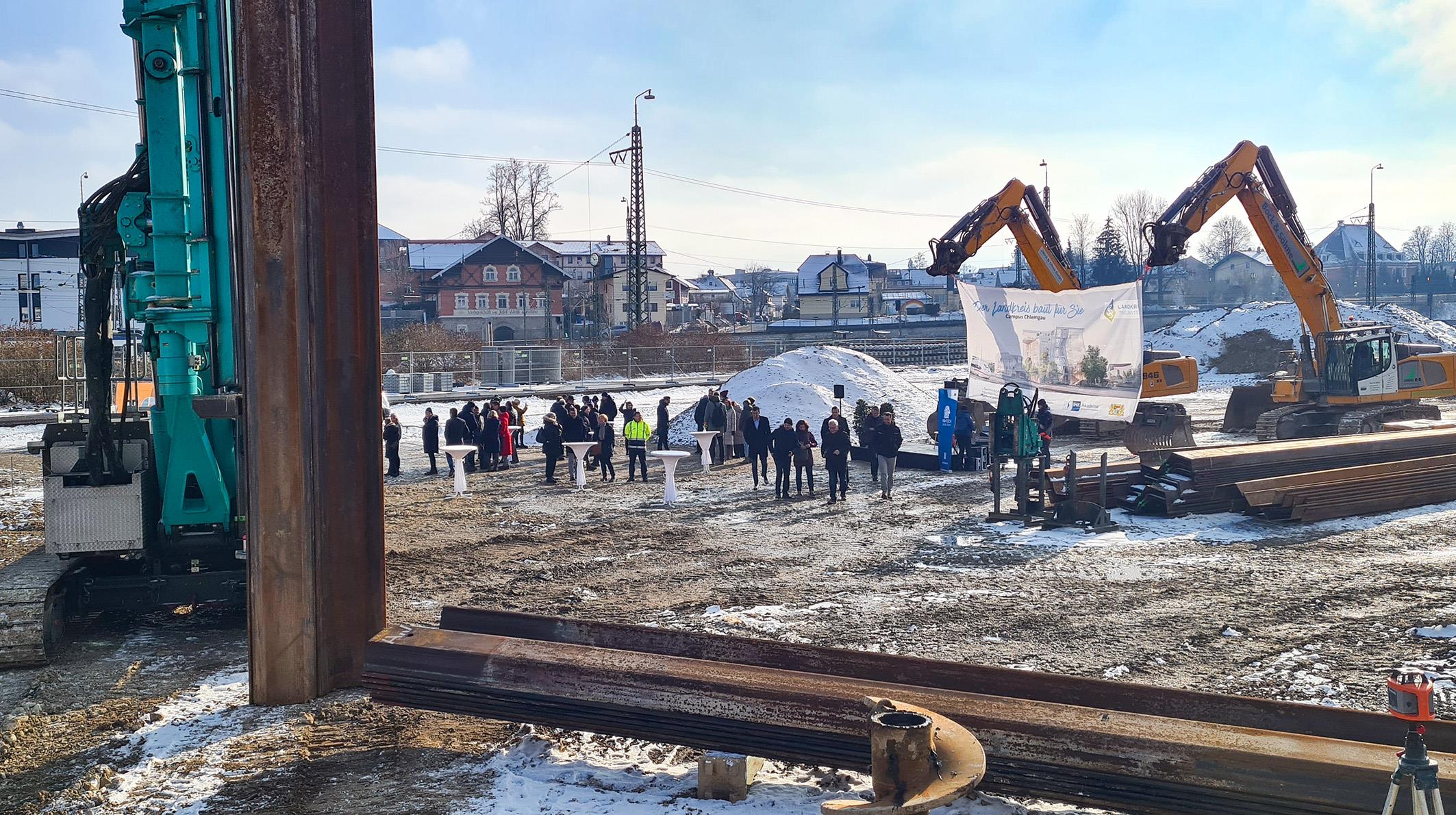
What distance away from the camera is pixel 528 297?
71.9 metres

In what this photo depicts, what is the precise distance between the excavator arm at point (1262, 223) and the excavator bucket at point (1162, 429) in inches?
142

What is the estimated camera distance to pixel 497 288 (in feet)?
236

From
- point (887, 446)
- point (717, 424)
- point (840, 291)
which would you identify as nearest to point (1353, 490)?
point (887, 446)

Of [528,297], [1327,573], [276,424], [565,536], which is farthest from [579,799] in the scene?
[528,297]

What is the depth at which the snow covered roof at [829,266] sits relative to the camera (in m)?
102

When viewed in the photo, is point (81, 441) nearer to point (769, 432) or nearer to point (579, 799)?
point (579, 799)

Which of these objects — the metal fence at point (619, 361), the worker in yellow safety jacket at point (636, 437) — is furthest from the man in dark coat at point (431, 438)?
the metal fence at point (619, 361)

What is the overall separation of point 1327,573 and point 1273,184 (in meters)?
13.6

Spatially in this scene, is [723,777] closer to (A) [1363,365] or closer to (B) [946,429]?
(B) [946,429]

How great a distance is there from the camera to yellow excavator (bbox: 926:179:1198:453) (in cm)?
2248

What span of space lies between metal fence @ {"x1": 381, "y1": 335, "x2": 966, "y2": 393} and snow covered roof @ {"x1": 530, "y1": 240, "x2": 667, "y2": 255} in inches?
1500

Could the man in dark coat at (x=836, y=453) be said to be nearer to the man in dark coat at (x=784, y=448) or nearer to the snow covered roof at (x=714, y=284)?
the man in dark coat at (x=784, y=448)

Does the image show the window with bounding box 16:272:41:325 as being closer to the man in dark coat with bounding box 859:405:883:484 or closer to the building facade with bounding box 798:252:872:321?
the man in dark coat with bounding box 859:405:883:484

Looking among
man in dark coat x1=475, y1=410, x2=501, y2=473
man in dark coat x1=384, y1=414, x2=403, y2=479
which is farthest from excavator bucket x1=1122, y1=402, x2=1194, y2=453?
man in dark coat x1=384, y1=414, x2=403, y2=479
